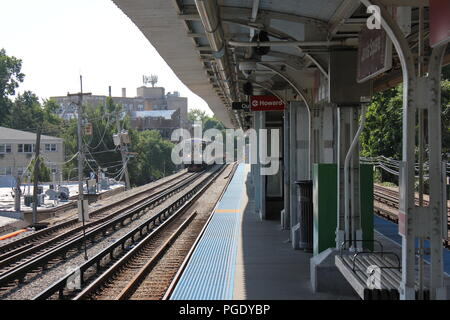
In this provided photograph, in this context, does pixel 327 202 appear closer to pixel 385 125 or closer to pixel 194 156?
pixel 385 125

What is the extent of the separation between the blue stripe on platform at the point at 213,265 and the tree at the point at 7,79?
3042 inches

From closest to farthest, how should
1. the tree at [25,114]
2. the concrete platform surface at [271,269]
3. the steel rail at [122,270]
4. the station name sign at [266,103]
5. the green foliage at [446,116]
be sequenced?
the concrete platform surface at [271,269] < the steel rail at [122,270] < the station name sign at [266,103] < the green foliage at [446,116] < the tree at [25,114]

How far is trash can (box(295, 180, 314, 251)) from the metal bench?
3408mm

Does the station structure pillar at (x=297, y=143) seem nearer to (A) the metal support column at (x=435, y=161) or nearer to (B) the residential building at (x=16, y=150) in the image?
(A) the metal support column at (x=435, y=161)

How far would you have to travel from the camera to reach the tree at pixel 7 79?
284ft

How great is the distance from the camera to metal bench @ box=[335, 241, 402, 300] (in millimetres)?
5500

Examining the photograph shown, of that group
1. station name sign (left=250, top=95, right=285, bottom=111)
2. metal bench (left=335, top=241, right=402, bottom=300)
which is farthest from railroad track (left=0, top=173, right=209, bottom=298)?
metal bench (left=335, top=241, right=402, bottom=300)

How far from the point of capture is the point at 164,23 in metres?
8.24

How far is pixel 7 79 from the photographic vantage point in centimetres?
8762

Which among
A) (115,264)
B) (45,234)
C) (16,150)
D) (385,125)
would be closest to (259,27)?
(115,264)

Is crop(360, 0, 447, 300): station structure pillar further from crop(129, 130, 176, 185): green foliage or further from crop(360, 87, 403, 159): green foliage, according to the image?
crop(129, 130, 176, 185): green foliage

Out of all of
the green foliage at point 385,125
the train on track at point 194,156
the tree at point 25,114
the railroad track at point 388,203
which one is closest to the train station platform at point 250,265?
the railroad track at point 388,203
